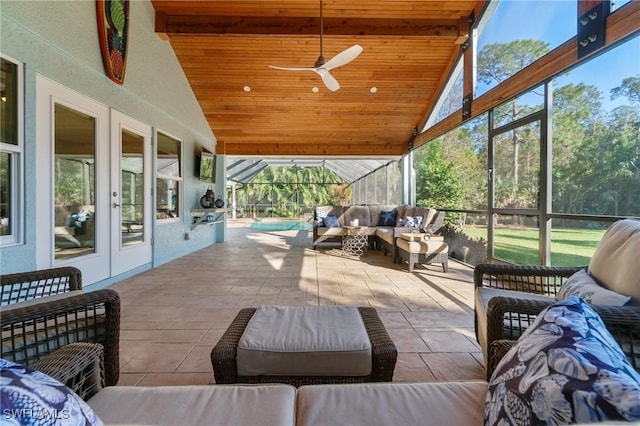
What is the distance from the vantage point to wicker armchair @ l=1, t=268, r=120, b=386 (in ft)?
4.35

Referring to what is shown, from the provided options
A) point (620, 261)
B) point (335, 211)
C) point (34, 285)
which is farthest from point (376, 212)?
point (34, 285)

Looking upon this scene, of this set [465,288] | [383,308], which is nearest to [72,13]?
[383,308]

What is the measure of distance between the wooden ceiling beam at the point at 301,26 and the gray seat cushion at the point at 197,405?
4.91 m

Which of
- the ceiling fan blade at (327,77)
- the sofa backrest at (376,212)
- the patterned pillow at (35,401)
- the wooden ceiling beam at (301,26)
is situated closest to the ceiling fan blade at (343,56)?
the ceiling fan blade at (327,77)

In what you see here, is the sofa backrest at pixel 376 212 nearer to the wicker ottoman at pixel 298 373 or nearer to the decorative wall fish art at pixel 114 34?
the decorative wall fish art at pixel 114 34

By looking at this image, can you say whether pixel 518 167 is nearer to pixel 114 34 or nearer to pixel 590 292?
pixel 590 292

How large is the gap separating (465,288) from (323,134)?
16.8ft

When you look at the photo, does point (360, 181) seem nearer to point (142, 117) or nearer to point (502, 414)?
point (142, 117)

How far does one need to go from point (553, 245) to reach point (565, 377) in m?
3.30

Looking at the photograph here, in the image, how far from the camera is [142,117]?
4.43 m

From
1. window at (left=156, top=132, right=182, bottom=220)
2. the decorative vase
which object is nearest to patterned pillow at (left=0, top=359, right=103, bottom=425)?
window at (left=156, top=132, right=182, bottom=220)

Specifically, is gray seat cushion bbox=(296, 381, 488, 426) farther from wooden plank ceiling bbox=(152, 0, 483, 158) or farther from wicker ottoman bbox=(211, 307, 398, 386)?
wooden plank ceiling bbox=(152, 0, 483, 158)

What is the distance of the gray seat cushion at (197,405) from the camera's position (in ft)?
3.04

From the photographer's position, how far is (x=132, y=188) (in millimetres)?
4336
